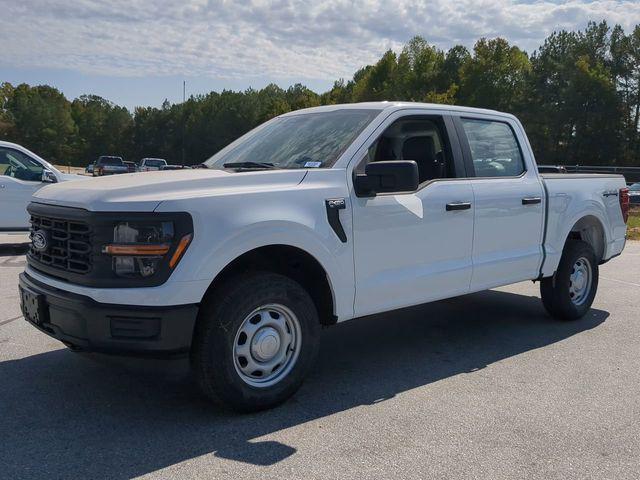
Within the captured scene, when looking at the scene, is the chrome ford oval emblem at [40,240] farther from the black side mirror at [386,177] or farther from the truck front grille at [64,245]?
the black side mirror at [386,177]

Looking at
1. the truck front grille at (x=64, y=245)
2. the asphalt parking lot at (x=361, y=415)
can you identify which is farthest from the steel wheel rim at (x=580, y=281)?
the truck front grille at (x=64, y=245)

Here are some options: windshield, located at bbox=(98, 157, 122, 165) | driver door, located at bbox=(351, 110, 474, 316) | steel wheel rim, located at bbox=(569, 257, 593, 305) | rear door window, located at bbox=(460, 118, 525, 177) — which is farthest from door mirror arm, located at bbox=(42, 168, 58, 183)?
windshield, located at bbox=(98, 157, 122, 165)

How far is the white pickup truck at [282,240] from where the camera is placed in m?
3.70

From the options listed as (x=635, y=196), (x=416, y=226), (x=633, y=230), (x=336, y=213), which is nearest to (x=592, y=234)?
(x=416, y=226)

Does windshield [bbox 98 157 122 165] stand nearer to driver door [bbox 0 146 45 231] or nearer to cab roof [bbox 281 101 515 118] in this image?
driver door [bbox 0 146 45 231]

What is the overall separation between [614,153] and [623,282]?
194ft

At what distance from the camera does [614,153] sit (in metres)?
62.8

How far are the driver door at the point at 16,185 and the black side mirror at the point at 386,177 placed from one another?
8.18 metres

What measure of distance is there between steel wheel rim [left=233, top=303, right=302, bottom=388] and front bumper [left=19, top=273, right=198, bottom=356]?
368 mm

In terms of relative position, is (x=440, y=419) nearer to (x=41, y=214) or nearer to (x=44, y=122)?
(x=41, y=214)

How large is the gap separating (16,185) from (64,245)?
7.99 m

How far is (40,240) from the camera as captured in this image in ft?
13.9

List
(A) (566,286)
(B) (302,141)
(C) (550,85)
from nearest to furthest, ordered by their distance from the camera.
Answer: (B) (302,141) → (A) (566,286) → (C) (550,85)

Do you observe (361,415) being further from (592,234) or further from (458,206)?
(592,234)
